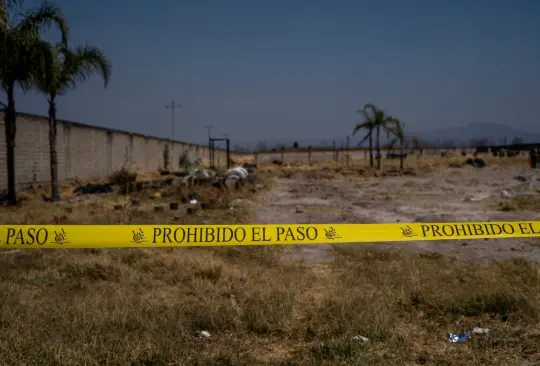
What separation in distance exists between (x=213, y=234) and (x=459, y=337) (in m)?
2.57

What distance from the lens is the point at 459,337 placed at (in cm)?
446

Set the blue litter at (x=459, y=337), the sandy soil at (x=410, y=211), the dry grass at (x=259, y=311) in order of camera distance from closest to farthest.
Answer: the dry grass at (x=259, y=311) → the blue litter at (x=459, y=337) → the sandy soil at (x=410, y=211)

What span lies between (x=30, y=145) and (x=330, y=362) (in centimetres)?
1730

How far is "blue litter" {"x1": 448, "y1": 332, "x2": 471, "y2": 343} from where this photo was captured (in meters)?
4.39

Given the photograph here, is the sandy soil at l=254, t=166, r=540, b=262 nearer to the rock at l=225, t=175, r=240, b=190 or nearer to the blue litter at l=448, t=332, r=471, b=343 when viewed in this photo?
the rock at l=225, t=175, r=240, b=190

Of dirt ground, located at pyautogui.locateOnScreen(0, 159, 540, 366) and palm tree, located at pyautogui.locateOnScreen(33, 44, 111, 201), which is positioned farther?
palm tree, located at pyautogui.locateOnScreen(33, 44, 111, 201)

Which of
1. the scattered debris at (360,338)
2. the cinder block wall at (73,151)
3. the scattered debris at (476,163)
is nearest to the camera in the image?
the scattered debris at (360,338)

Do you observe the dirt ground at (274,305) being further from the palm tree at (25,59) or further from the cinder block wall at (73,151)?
the cinder block wall at (73,151)

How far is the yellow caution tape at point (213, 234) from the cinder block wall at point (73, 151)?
12.9 m

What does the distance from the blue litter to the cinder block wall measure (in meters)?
15.8

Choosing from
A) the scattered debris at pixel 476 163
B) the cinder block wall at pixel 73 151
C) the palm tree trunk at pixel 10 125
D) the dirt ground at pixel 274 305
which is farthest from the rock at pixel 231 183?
the scattered debris at pixel 476 163

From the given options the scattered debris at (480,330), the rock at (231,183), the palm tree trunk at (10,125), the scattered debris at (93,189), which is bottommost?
the scattered debris at (480,330)

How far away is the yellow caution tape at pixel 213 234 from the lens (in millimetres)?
5145

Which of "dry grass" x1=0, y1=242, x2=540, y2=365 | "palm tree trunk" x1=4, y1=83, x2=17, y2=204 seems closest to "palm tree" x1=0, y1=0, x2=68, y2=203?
"palm tree trunk" x1=4, y1=83, x2=17, y2=204
